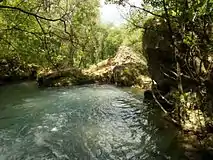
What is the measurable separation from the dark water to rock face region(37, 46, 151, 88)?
7831 mm

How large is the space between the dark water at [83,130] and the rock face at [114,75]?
783 cm

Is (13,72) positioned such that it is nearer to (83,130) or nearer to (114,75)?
(114,75)

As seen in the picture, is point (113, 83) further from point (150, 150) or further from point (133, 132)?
point (150, 150)

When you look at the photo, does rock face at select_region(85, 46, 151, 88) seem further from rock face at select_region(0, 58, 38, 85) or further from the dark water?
rock face at select_region(0, 58, 38, 85)

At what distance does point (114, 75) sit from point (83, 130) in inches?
724

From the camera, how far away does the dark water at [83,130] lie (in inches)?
456

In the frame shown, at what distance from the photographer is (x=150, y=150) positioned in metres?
11.9

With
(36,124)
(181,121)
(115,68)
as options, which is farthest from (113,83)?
(181,121)

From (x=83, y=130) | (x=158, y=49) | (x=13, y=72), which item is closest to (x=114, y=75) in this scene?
(x=158, y=49)

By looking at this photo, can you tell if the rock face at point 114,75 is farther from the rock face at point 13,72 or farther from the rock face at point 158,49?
the rock face at point 158,49

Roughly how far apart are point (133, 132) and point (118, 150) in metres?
2.67

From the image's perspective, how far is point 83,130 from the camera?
14594 mm

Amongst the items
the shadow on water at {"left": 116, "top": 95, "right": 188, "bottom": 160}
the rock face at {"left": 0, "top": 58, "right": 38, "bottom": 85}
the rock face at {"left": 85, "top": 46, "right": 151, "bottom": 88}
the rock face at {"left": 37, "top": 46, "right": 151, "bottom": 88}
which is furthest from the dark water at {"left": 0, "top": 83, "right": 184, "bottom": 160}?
the rock face at {"left": 0, "top": 58, "right": 38, "bottom": 85}

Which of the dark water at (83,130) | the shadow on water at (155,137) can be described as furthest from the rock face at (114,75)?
the shadow on water at (155,137)
